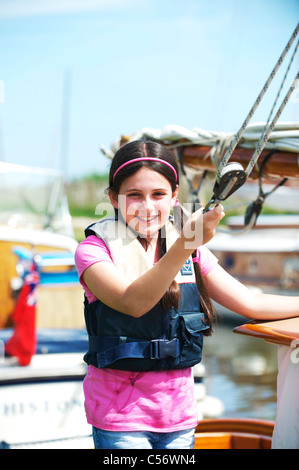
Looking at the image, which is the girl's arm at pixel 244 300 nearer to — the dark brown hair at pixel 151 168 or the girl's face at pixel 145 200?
the dark brown hair at pixel 151 168

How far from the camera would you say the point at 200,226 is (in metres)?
1.46

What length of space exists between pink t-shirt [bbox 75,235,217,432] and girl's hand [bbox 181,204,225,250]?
33 centimetres

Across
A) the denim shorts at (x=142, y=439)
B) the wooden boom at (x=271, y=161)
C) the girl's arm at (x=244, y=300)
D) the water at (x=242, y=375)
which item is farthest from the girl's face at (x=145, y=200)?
the water at (x=242, y=375)

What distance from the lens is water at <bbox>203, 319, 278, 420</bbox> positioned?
773 centimetres

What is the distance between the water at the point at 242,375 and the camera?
7.73 m

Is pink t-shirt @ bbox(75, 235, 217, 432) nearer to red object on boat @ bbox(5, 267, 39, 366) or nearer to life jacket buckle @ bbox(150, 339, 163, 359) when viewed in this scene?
life jacket buckle @ bbox(150, 339, 163, 359)

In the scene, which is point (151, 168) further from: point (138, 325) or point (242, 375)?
point (242, 375)

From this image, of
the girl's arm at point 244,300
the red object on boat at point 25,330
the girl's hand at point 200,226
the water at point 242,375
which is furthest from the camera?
the water at point 242,375

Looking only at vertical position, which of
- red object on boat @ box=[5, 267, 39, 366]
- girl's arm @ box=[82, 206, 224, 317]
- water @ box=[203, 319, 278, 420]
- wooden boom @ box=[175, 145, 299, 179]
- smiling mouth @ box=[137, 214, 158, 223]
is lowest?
water @ box=[203, 319, 278, 420]

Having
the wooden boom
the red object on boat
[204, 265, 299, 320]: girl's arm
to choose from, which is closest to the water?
the red object on boat

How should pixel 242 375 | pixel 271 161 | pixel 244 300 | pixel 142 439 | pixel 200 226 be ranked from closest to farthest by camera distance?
pixel 200 226 < pixel 142 439 < pixel 244 300 < pixel 271 161 < pixel 242 375

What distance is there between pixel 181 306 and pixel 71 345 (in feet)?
13.4

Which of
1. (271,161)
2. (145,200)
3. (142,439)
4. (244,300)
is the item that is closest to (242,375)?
(271,161)

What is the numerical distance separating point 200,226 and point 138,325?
44 cm
